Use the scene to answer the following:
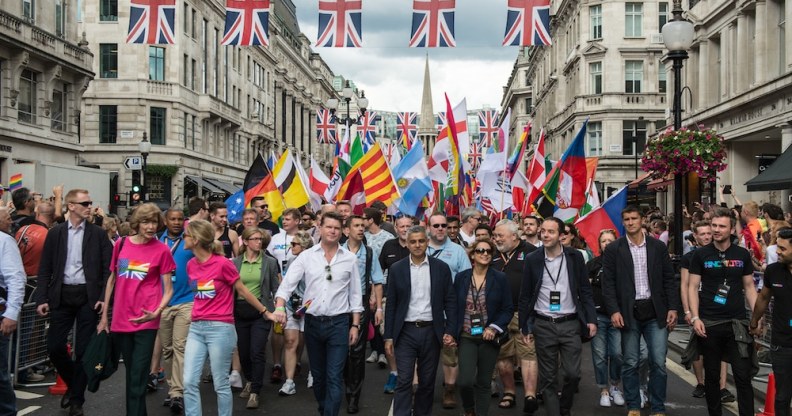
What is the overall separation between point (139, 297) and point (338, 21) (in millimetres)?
12214

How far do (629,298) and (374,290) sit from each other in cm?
246

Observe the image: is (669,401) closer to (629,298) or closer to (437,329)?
(629,298)

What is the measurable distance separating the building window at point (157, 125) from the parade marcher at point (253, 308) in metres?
A: 37.5

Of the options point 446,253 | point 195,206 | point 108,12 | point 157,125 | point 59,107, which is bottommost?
point 446,253

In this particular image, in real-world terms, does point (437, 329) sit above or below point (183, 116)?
below

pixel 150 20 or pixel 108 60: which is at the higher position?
pixel 108 60

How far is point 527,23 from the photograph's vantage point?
17.0 metres

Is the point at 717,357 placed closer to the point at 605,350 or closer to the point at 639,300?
the point at 639,300

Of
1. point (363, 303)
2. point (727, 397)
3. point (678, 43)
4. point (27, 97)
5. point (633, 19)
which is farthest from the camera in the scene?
point (633, 19)

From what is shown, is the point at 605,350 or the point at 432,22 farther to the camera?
the point at 432,22

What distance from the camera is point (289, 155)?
16.5 metres

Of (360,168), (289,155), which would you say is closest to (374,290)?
(360,168)

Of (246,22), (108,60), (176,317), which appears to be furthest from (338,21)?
(108,60)

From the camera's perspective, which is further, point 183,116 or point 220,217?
point 183,116
